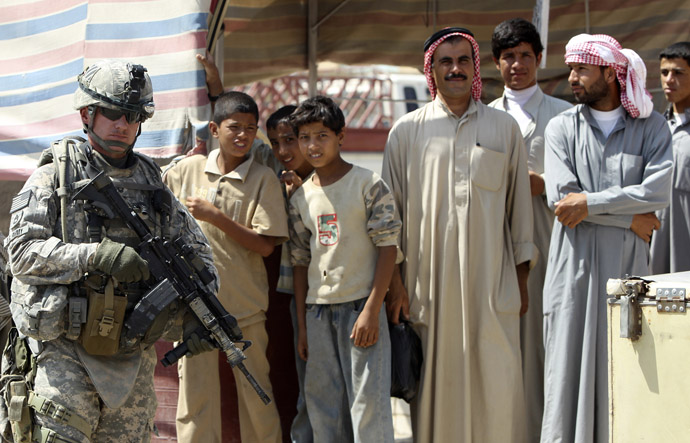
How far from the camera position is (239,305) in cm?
438

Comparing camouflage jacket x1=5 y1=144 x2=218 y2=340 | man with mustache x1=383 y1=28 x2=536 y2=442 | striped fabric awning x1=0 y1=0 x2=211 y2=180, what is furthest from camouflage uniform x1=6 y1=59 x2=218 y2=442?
man with mustache x1=383 y1=28 x2=536 y2=442

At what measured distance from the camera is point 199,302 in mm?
3555

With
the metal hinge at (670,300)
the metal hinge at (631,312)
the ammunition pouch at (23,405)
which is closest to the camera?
the metal hinge at (670,300)

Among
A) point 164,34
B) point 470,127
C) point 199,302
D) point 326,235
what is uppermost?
point 164,34

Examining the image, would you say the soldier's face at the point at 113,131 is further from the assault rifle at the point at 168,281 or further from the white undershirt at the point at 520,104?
the white undershirt at the point at 520,104

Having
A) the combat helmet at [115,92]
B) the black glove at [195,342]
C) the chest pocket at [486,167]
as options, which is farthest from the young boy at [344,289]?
the combat helmet at [115,92]

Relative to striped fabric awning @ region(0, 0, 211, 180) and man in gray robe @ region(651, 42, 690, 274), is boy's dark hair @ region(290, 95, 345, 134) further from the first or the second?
man in gray robe @ region(651, 42, 690, 274)

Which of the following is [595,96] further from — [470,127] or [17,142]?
[17,142]

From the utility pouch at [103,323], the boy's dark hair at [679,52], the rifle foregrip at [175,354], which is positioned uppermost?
the boy's dark hair at [679,52]

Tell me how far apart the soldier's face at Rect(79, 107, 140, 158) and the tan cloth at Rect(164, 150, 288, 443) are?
3.04ft

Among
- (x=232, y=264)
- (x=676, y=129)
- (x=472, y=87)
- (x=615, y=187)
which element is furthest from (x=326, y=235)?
(x=676, y=129)

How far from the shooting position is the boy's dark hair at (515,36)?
186 inches

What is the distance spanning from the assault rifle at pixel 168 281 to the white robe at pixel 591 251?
4.80 feet

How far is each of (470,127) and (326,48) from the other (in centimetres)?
372
